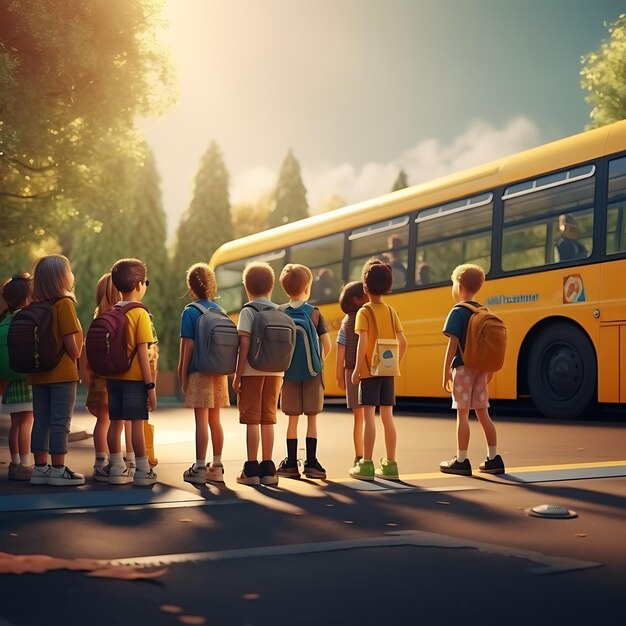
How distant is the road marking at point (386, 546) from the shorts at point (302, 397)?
257cm

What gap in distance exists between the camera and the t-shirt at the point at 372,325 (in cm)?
785

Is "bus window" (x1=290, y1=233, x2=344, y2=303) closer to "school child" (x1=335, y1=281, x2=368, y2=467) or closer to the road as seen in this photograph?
"school child" (x1=335, y1=281, x2=368, y2=467)

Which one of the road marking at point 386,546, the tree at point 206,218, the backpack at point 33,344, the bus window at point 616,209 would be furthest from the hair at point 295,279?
the tree at point 206,218

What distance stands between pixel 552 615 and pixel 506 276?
36.0ft

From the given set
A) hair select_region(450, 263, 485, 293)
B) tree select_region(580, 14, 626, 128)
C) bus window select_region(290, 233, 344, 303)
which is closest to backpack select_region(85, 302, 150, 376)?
hair select_region(450, 263, 485, 293)

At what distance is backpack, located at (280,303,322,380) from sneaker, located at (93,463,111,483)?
1489 millimetres

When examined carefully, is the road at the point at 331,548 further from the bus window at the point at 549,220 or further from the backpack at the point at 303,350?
the bus window at the point at 549,220

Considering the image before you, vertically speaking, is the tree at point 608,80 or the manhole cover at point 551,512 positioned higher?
the tree at point 608,80

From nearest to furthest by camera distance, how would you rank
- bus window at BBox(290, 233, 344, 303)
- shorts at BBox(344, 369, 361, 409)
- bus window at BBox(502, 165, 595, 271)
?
shorts at BBox(344, 369, 361, 409) → bus window at BBox(502, 165, 595, 271) → bus window at BBox(290, 233, 344, 303)

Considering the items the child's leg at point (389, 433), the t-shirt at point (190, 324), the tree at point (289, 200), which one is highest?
the tree at point (289, 200)

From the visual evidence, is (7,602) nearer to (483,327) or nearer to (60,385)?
(60,385)

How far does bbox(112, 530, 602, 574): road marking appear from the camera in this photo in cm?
455

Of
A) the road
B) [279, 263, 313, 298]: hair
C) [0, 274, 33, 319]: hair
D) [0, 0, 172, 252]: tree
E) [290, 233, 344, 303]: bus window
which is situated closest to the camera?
the road

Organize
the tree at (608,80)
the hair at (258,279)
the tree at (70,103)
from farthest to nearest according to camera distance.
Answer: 1. the tree at (608,80)
2. the tree at (70,103)
3. the hair at (258,279)
